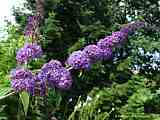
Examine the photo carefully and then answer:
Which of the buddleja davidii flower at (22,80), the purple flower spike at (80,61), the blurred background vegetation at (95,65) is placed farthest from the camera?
the blurred background vegetation at (95,65)

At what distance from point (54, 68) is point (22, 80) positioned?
17 centimetres

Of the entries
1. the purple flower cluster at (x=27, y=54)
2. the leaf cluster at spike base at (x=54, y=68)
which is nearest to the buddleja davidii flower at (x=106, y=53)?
the leaf cluster at spike base at (x=54, y=68)

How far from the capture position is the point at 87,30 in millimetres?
7148

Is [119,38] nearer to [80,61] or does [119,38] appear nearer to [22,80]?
[80,61]

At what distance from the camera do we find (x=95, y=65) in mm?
5430

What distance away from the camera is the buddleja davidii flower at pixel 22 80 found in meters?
2.48

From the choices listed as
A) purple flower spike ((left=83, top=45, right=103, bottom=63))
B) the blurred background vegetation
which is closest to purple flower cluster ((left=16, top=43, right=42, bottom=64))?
purple flower spike ((left=83, top=45, right=103, bottom=63))

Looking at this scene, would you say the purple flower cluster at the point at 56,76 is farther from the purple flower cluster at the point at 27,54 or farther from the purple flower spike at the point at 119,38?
the purple flower spike at the point at 119,38

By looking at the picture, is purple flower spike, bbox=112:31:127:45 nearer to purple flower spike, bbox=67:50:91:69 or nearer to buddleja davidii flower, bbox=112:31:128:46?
buddleja davidii flower, bbox=112:31:128:46

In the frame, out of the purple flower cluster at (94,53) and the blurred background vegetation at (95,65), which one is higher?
the purple flower cluster at (94,53)

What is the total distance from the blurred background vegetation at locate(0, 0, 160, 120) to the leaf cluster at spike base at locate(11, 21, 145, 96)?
1.58 meters

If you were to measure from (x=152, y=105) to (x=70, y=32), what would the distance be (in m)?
1.52

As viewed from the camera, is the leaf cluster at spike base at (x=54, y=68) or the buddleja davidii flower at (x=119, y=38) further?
the buddleja davidii flower at (x=119, y=38)

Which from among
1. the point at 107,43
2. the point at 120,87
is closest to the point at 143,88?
the point at 120,87
